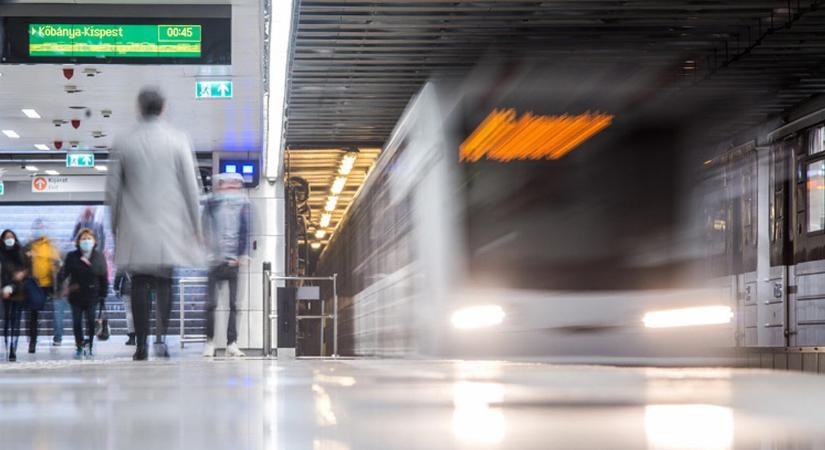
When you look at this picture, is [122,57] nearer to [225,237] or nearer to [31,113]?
[225,237]

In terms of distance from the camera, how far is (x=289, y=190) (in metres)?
23.4

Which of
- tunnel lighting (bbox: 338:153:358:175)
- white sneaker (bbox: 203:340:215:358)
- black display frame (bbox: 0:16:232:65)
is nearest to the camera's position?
white sneaker (bbox: 203:340:215:358)

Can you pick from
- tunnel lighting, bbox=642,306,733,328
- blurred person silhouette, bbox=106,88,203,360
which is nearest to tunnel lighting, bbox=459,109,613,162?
tunnel lighting, bbox=642,306,733,328

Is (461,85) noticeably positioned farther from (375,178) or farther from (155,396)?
(155,396)

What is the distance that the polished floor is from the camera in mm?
1930

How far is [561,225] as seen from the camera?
9539 millimetres

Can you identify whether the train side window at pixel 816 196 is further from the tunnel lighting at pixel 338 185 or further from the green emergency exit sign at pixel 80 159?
the green emergency exit sign at pixel 80 159

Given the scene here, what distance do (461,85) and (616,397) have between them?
6364mm

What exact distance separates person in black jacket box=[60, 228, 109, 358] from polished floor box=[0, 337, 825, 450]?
405 inches

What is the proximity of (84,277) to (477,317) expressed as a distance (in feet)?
21.8

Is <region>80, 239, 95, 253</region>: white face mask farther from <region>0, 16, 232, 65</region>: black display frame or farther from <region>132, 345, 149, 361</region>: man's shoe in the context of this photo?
<region>132, 345, 149, 361</region>: man's shoe

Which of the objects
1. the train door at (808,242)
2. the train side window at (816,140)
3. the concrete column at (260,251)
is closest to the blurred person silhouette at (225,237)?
the train door at (808,242)

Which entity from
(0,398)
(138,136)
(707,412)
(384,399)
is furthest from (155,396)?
(138,136)

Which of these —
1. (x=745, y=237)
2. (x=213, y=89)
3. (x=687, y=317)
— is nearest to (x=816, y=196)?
(x=745, y=237)
